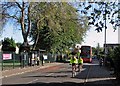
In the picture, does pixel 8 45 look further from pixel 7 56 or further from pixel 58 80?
pixel 58 80

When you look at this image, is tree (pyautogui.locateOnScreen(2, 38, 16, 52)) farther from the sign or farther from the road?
the road

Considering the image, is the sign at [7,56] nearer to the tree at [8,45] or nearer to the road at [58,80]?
the road at [58,80]

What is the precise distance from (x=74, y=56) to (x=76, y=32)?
45487 mm

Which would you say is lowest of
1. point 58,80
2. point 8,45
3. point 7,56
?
point 58,80

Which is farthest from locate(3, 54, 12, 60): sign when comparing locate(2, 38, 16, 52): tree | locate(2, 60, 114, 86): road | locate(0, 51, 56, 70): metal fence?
locate(2, 38, 16, 52): tree

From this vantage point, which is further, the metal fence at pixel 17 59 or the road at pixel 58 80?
the metal fence at pixel 17 59

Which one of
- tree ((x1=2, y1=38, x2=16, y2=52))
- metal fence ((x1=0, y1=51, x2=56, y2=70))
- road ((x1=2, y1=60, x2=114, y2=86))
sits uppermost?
tree ((x1=2, y1=38, x2=16, y2=52))

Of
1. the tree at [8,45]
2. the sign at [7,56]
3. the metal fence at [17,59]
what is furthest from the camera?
the tree at [8,45]

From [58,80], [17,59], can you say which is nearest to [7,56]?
[17,59]

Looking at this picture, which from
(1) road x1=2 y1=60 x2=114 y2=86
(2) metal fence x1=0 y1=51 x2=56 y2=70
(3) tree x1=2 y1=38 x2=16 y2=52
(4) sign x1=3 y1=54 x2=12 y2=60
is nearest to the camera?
(1) road x1=2 y1=60 x2=114 y2=86

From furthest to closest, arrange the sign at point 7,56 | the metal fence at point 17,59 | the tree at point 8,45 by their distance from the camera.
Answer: the tree at point 8,45
the metal fence at point 17,59
the sign at point 7,56

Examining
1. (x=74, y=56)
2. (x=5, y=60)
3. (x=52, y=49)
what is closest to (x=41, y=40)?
(x=52, y=49)

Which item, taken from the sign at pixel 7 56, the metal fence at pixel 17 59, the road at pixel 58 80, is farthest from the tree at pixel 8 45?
the road at pixel 58 80

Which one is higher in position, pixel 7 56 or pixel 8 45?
pixel 8 45
